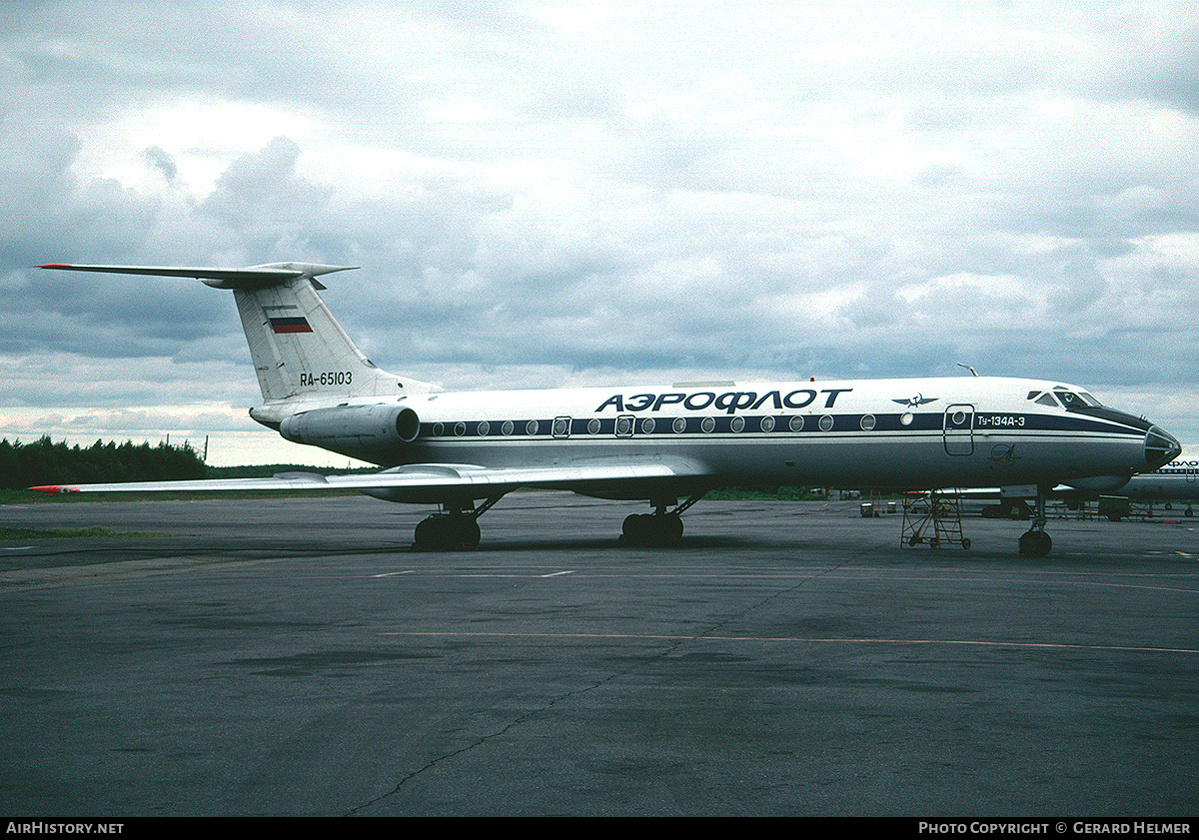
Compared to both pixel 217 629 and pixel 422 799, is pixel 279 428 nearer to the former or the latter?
pixel 217 629

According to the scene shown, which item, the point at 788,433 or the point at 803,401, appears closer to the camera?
the point at 788,433

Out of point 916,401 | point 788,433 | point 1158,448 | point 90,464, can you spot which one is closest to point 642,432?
point 788,433

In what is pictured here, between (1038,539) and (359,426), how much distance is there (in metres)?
16.8

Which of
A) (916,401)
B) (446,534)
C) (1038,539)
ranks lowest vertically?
(446,534)

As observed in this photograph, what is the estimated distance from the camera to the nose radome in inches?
837

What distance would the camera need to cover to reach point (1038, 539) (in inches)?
888

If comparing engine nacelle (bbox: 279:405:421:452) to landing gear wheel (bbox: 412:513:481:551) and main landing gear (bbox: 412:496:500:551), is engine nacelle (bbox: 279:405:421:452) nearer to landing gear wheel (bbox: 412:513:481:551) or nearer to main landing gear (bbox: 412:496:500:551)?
main landing gear (bbox: 412:496:500:551)

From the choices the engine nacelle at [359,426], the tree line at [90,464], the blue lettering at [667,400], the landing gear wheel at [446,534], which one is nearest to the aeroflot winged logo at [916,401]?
the blue lettering at [667,400]

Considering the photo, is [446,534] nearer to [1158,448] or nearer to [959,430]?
[959,430]

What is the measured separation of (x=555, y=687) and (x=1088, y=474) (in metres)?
17.0

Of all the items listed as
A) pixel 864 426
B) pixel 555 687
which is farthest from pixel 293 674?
pixel 864 426

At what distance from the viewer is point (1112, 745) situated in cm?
652

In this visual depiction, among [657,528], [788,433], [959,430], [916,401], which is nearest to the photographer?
[959,430]

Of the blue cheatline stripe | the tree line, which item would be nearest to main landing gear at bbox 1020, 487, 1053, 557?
the blue cheatline stripe
